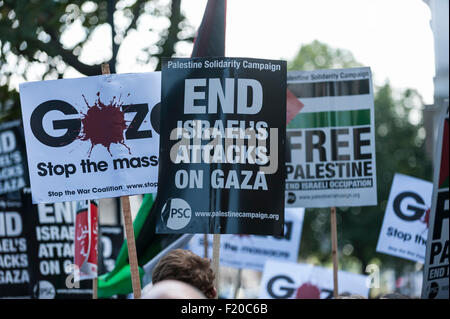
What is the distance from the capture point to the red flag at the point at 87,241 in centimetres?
795

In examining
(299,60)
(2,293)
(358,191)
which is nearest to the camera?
(358,191)

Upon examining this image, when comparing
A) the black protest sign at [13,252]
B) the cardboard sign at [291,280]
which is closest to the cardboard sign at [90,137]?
the black protest sign at [13,252]

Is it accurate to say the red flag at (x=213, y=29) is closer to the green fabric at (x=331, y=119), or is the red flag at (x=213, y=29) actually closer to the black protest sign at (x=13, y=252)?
the green fabric at (x=331, y=119)

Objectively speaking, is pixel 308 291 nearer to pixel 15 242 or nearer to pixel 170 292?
pixel 15 242

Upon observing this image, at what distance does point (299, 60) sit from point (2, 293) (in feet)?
144

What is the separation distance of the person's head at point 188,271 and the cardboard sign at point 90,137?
6.56 ft

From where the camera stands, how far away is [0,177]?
1177 cm

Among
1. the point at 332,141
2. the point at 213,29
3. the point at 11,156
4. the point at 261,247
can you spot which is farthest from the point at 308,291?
the point at 213,29

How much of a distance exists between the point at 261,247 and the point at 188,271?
8.37 meters

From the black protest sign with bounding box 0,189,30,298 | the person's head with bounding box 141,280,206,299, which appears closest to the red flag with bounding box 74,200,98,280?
the black protest sign with bounding box 0,189,30,298

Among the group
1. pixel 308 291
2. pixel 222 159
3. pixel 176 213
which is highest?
pixel 222 159

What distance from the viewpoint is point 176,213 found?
5699 millimetres
